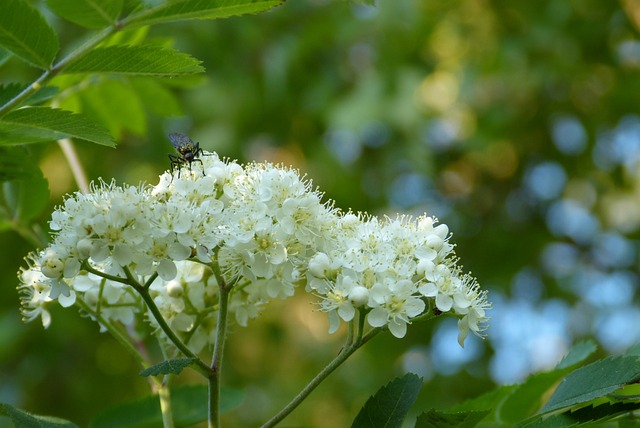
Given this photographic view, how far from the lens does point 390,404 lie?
153 cm

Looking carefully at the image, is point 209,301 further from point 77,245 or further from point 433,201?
point 433,201

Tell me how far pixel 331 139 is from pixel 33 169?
141 inches

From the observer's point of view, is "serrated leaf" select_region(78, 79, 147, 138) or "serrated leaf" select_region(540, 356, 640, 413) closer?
"serrated leaf" select_region(540, 356, 640, 413)

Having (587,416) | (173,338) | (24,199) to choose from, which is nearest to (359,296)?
(173,338)

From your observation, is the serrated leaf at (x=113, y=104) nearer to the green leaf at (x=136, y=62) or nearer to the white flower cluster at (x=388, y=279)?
the green leaf at (x=136, y=62)

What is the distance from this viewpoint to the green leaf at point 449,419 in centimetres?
141

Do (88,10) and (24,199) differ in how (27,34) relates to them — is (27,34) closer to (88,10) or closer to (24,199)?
(88,10)

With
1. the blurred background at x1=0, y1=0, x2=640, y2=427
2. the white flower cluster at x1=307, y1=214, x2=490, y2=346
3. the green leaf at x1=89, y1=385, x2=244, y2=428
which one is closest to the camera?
the white flower cluster at x1=307, y1=214, x2=490, y2=346

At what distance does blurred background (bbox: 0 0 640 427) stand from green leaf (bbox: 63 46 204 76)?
3020 mm

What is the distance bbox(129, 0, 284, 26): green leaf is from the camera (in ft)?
4.75

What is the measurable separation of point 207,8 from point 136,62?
0.61 feet

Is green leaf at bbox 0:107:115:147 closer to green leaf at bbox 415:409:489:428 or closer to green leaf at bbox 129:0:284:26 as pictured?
green leaf at bbox 129:0:284:26

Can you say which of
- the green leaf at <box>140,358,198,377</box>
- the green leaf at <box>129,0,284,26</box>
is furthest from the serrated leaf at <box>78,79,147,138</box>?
the green leaf at <box>140,358,198,377</box>

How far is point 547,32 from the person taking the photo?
194 inches
